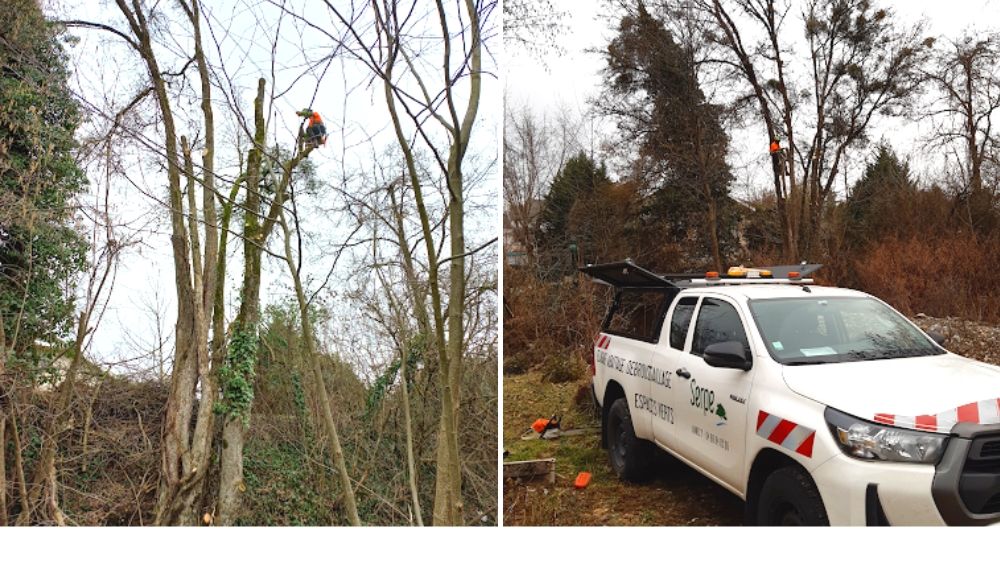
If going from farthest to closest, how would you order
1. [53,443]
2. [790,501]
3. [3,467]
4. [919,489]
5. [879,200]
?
1. [879,200]
2. [53,443]
3. [3,467]
4. [790,501]
5. [919,489]

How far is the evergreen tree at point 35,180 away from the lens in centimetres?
363

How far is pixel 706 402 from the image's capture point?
2529 mm

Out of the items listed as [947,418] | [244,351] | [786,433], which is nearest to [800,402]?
[786,433]

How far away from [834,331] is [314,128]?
3.13 m

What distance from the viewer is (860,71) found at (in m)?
3.90

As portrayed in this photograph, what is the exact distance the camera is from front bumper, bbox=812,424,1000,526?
1700 millimetres

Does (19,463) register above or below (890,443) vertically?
below

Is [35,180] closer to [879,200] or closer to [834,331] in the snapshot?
[834,331]

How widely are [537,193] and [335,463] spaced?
2289 mm

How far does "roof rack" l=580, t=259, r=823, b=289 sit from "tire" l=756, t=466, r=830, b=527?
1159 mm

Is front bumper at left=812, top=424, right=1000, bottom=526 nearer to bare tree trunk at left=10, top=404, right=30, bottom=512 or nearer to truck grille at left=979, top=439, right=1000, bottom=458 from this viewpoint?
truck grille at left=979, top=439, right=1000, bottom=458

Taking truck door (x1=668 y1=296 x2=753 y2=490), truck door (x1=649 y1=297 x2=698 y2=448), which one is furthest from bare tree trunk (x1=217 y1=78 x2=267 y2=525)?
truck door (x1=668 y1=296 x2=753 y2=490)
